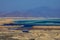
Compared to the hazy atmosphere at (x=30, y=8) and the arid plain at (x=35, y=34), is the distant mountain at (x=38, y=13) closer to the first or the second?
the hazy atmosphere at (x=30, y=8)

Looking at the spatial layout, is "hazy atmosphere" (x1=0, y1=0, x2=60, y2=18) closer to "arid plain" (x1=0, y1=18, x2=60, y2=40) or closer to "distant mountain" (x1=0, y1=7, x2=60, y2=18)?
"distant mountain" (x1=0, y1=7, x2=60, y2=18)

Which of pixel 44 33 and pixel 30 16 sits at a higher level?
pixel 30 16

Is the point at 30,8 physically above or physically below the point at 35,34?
above

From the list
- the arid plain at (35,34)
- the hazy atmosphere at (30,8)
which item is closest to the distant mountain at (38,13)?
the hazy atmosphere at (30,8)

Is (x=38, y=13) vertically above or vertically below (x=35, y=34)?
above

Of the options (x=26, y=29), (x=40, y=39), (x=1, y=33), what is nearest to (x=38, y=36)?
(x=40, y=39)

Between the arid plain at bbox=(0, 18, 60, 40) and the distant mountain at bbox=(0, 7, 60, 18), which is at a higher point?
the distant mountain at bbox=(0, 7, 60, 18)

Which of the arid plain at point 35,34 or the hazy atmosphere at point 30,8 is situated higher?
the hazy atmosphere at point 30,8

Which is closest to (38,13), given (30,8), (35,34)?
(30,8)

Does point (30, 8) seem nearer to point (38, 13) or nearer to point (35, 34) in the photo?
point (38, 13)

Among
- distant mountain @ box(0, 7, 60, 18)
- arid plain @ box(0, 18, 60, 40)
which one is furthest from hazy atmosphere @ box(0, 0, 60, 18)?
arid plain @ box(0, 18, 60, 40)

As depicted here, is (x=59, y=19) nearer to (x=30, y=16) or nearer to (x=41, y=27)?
(x=41, y=27)
